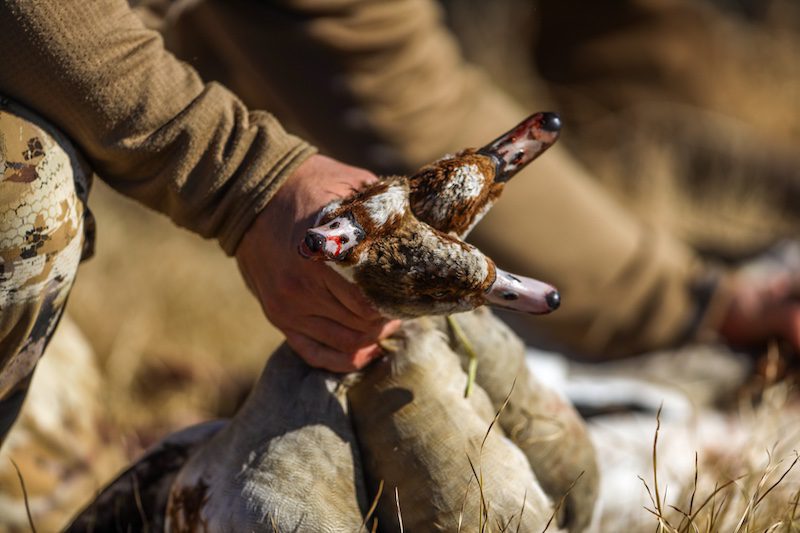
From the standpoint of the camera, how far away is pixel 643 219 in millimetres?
3467

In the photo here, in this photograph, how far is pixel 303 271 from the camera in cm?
109

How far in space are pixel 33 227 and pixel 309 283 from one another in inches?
13.4

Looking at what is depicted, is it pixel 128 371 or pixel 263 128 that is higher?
pixel 263 128

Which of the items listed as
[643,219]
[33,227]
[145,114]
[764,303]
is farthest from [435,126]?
[643,219]

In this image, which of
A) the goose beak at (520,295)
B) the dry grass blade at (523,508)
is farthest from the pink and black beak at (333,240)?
the dry grass blade at (523,508)

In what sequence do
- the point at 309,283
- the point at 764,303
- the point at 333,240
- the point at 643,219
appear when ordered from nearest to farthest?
the point at 333,240, the point at 309,283, the point at 764,303, the point at 643,219

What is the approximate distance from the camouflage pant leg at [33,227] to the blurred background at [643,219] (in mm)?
576

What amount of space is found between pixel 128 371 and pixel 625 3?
98.5 inches

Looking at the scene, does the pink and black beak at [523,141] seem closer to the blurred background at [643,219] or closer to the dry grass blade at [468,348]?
the dry grass blade at [468,348]

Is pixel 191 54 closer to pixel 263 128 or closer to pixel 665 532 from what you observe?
pixel 263 128

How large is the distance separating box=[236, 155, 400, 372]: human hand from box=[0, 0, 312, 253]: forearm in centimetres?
3

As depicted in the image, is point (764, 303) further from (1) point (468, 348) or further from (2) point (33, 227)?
(2) point (33, 227)

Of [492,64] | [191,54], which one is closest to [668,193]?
[492,64]

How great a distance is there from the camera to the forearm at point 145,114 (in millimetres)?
1101
